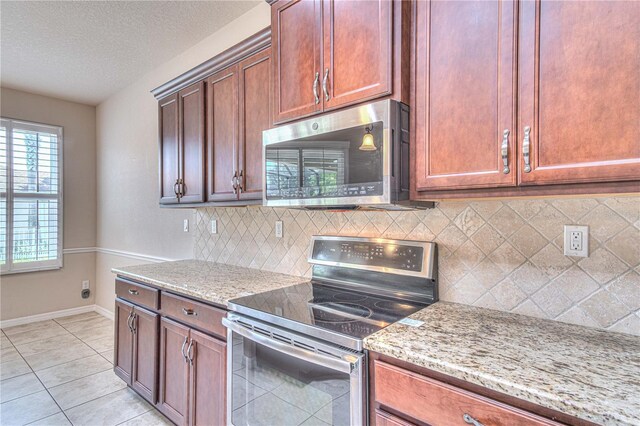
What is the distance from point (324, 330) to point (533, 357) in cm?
64

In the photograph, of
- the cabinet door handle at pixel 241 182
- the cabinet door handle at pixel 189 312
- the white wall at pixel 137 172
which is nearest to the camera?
the cabinet door handle at pixel 189 312

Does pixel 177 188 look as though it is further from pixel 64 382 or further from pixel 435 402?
pixel 435 402

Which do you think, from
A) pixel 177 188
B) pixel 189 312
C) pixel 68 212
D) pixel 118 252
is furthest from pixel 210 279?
pixel 68 212

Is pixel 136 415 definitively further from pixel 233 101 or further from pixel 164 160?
pixel 233 101

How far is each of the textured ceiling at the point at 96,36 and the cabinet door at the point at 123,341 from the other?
204 centimetres

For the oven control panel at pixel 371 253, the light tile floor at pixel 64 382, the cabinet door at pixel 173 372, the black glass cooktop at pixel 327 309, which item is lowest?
the light tile floor at pixel 64 382

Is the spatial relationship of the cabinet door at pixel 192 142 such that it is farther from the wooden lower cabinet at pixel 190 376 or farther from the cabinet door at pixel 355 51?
the cabinet door at pixel 355 51

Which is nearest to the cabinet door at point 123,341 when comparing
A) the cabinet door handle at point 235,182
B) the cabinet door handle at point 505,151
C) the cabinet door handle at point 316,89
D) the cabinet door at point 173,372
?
the cabinet door at point 173,372

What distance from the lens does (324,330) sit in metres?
1.23

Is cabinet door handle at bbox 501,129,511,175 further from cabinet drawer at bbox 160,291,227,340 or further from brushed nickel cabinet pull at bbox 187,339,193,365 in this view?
brushed nickel cabinet pull at bbox 187,339,193,365

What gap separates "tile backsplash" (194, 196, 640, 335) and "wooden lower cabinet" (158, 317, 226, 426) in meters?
0.93

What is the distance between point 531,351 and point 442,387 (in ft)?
0.97

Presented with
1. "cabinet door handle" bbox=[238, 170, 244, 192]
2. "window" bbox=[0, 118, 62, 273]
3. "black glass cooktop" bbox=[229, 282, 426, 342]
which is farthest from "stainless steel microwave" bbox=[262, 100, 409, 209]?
"window" bbox=[0, 118, 62, 273]

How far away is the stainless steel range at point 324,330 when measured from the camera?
1.19m
